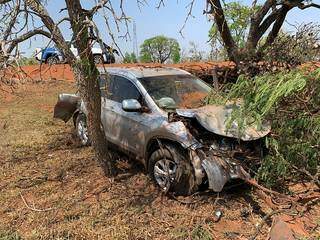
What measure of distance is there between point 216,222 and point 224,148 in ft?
2.99

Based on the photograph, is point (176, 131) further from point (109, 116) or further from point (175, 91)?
point (109, 116)

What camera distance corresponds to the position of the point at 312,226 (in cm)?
452

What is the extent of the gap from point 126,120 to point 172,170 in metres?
1.36

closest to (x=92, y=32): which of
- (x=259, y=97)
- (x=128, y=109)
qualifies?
(x=128, y=109)

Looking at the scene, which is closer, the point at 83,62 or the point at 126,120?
the point at 83,62

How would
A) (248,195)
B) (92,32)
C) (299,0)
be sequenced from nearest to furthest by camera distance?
(92,32) → (248,195) → (299,0)

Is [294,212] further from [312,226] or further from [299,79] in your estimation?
[299,79]

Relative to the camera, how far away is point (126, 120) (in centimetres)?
672

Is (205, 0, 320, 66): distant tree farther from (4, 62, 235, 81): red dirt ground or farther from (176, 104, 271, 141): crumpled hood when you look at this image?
(176, 104, 271, 141): crumpled hood

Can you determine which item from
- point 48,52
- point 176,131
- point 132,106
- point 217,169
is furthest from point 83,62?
point 217,169

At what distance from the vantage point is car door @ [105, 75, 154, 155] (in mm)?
6348

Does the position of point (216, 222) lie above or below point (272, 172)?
below

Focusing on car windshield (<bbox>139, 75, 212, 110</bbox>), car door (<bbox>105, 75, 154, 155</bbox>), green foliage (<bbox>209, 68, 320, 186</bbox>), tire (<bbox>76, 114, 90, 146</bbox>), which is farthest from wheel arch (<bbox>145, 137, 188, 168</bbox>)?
tire (<bbox>76, 114, 90, 146</bbox>)

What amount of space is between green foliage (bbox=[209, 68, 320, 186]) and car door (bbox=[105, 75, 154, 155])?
1.60m
